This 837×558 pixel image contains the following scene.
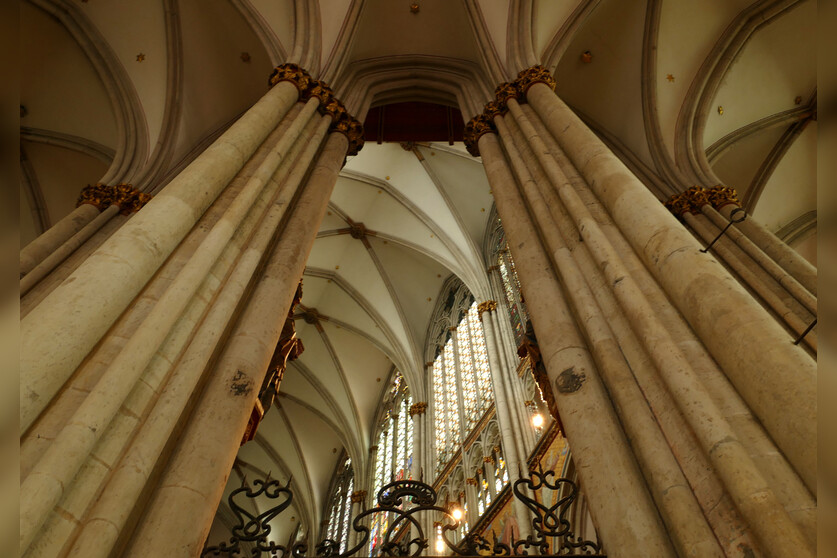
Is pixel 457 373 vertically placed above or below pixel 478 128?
above

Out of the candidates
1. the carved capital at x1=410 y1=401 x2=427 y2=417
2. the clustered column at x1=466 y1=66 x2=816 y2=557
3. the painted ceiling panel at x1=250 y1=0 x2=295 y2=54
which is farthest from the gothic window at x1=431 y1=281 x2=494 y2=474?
the clustered column at x1=466 y1=66 x2=816 y2=557

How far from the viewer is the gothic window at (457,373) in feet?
39.4

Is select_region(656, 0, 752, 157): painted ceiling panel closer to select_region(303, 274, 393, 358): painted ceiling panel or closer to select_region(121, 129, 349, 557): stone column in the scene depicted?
select_region(121, 129, 349, 557): stone column

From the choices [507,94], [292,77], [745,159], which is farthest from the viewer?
[745,159]

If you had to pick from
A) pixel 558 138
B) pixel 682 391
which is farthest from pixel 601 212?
pixel 682 391

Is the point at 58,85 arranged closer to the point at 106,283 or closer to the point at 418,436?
the point at 106,283

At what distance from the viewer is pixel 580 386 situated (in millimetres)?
3410

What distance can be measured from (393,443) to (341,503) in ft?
11.2

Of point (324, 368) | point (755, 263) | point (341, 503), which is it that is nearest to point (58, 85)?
point (755, 263)

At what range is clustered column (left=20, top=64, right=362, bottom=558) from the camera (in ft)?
7.73

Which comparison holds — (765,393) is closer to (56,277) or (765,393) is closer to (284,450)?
(56,277)

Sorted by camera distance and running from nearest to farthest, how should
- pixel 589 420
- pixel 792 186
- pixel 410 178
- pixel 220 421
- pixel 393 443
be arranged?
pixel 589 420 < pixel 220 421 < pixel 792 186 < pixel 410 178 < pixel 393 443

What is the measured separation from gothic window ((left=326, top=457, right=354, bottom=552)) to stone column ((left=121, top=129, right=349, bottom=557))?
12626 millimetres

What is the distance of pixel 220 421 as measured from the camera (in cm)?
332
